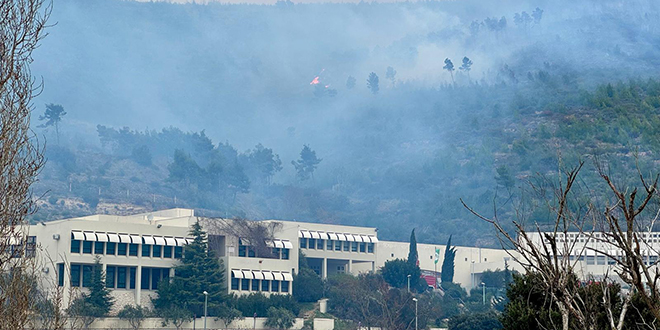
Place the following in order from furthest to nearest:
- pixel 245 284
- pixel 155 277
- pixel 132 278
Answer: pixel 245 284
pixel 155 277
pixel 132 278

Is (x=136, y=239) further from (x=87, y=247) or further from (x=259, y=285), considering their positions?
(x=259, y=285)

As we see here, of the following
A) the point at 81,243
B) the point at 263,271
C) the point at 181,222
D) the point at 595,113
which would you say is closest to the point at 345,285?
the point at 263,271

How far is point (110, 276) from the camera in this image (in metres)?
84.5

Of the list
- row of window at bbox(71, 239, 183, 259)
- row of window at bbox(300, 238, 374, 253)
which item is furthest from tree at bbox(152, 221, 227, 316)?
row of window at bbox(300, 238, 374, 253)

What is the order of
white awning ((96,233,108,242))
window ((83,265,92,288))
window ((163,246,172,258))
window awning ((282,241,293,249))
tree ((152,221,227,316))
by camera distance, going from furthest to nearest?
window awning ((282,241,293,249)) → window ((163,246,172,258)) → tree ((152,221,227,316)) → white awning ((96,233,108,242)) → window ((83,265,92,288))

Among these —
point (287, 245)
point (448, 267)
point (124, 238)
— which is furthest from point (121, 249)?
point (448, 267)

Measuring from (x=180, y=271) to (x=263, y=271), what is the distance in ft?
25.8

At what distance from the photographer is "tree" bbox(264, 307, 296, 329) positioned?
83188 mm

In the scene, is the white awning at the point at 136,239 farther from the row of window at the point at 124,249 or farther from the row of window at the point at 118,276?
the row of window at the point at 118,276

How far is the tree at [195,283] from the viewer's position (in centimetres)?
8325

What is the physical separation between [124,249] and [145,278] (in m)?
4.04

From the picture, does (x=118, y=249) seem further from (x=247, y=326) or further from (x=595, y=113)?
(x=595, y=113)

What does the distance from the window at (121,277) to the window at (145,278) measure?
71.8 inches

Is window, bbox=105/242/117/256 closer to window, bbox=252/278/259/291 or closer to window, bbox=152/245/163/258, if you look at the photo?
window, bbox=152/245/163/258
